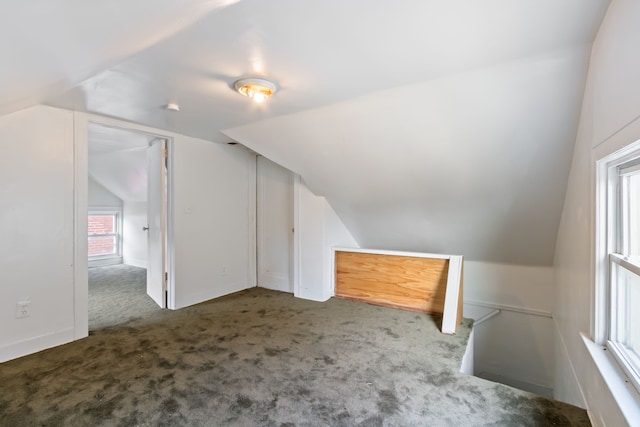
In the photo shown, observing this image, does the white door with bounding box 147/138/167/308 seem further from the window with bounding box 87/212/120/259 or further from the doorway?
the window with bounding box 87/212/120/259

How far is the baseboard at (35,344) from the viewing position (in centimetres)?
237

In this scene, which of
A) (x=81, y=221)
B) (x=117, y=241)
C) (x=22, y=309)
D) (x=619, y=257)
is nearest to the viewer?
(x=619, y=257)

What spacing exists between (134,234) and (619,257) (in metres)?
6.92

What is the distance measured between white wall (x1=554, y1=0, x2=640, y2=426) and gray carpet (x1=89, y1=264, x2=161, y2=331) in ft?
12.1

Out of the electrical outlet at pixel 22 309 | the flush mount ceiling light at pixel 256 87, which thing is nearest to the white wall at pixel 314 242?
the flush mount ceiling light at pixel 256 87

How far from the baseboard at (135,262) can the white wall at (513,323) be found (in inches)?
219

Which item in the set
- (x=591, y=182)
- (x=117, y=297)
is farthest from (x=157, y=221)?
(x=591, y=182)

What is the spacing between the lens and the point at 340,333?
283 centimetres

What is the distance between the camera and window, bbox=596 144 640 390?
1400mm

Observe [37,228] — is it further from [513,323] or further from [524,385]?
[524,385]

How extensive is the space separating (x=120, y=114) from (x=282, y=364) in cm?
260

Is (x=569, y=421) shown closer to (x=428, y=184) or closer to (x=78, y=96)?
(x=428, y=184)

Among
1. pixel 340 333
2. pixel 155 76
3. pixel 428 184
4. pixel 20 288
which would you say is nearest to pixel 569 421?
pixel 340 333

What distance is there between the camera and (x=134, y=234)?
618 centimetres
